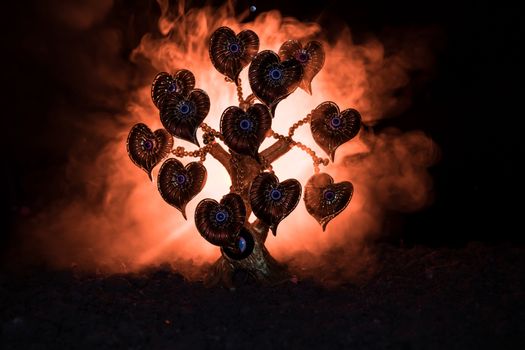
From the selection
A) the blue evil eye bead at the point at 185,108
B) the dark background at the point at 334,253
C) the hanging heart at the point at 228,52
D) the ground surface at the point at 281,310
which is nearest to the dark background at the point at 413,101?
the dark background at the point at 334,253

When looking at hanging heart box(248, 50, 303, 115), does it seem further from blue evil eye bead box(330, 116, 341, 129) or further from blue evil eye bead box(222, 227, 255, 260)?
blue evil eye bead box(222, 227, 255, 260)

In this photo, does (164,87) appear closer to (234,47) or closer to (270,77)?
(234,47)

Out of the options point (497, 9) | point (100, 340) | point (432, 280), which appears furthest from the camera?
point (497, 9)

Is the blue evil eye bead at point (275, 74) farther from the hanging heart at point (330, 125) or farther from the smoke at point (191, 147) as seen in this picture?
the smoke at point (191, 147)

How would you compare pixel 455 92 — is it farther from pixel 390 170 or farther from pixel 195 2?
pixel 195 2

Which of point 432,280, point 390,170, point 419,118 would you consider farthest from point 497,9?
point 432,280
